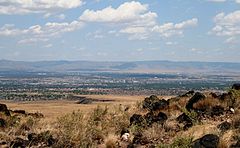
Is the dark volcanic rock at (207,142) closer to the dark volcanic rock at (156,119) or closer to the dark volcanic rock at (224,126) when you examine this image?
the dark volcanic rock at (224,126)

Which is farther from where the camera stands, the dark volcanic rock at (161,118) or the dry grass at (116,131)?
the dark volcanic rock at (161,118)

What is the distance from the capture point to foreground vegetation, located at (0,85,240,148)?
1512cm

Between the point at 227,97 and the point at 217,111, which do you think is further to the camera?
the point at 227,97

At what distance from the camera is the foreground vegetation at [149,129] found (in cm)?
1512

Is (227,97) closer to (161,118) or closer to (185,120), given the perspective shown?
(185,120)

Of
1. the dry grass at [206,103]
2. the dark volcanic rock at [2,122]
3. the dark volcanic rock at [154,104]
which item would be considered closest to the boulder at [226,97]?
the dry grass at [206,103]

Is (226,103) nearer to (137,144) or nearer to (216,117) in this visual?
(216,117)

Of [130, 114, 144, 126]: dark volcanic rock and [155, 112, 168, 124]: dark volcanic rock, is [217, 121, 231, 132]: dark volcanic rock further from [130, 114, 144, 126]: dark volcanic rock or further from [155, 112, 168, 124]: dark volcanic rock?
[130, 114, 144, 126]: dark volcanic rock

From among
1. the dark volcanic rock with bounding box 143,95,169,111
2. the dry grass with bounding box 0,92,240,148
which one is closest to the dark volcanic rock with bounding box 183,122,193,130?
the dry grass with bounding box 0,92,240,148

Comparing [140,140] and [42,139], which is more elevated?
[140,140]

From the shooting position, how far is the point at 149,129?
17.3m

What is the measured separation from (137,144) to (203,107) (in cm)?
489

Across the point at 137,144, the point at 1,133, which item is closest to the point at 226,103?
the point at 137,144

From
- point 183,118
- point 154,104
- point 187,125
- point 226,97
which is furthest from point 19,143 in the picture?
point 226,97
